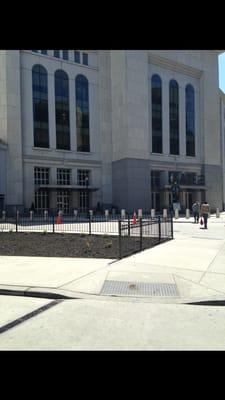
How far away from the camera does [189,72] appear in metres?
59.1

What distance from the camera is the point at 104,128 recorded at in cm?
5528

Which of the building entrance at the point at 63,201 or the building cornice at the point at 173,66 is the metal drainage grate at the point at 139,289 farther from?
the building cornice at the point at 173,66

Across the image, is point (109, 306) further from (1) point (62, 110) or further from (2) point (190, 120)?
(2) point (190, 120)

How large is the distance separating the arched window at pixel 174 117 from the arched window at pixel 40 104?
64.4 feet

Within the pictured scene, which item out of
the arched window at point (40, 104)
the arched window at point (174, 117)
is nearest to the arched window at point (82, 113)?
the arched window at point (40, 104)

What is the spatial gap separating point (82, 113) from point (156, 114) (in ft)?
36.9

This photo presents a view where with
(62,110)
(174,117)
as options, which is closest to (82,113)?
(62,110)

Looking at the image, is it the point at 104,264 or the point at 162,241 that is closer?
the point at 104,264

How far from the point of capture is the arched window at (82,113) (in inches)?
2088
